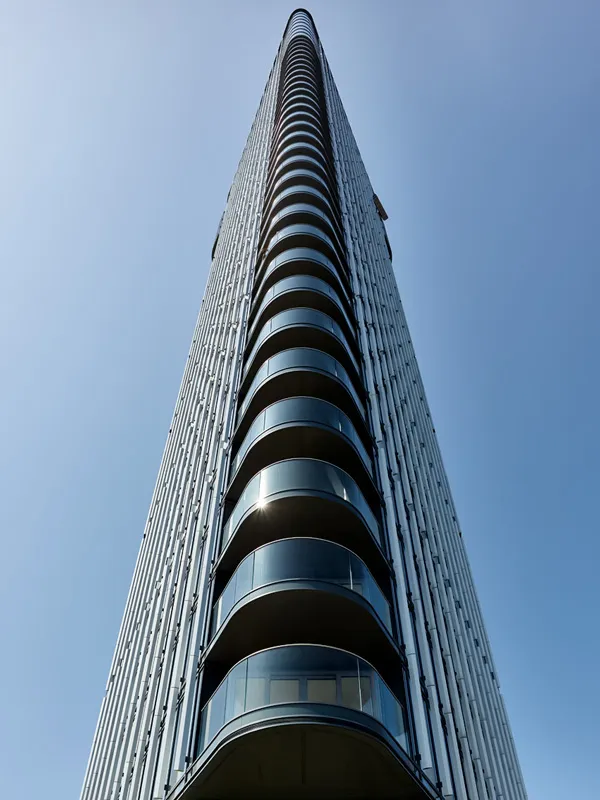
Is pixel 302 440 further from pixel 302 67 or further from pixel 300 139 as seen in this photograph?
pixel 302 67

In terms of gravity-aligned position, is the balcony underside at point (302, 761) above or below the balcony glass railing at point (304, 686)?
below

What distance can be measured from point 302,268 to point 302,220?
3959 mm

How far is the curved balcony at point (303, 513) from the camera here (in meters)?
13.9

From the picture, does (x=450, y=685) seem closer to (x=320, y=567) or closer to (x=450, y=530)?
(x=320, y=567)

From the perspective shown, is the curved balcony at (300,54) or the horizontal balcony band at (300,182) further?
the curved balcony at (300,54)

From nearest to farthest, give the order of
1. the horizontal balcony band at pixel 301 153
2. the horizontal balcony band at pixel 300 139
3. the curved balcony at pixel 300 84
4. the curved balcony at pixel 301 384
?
the curved balcony at pixel 301 384, the horizontal balcony band at pixel 301 153, the horizontal balcony band at pixel 300 139, the curved balcony at pixel 300 84

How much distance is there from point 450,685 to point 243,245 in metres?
23.4

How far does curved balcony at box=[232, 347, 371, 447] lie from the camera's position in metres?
17.6

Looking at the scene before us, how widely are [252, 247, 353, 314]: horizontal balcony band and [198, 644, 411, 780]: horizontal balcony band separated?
1505cm

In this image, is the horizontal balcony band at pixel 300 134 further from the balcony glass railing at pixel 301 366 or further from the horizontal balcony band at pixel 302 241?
the balcony glass railing at pixel 301 366

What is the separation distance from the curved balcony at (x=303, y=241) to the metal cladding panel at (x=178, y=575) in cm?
244

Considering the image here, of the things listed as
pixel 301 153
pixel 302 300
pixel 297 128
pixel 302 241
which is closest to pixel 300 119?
pixel 297 128

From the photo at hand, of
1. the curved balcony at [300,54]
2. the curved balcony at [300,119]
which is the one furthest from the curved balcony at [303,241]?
the curved balcony at [300,54]

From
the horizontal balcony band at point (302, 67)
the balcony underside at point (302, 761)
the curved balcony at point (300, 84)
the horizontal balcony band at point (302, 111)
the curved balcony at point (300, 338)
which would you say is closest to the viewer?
the balcony underside at point (302, 761)
